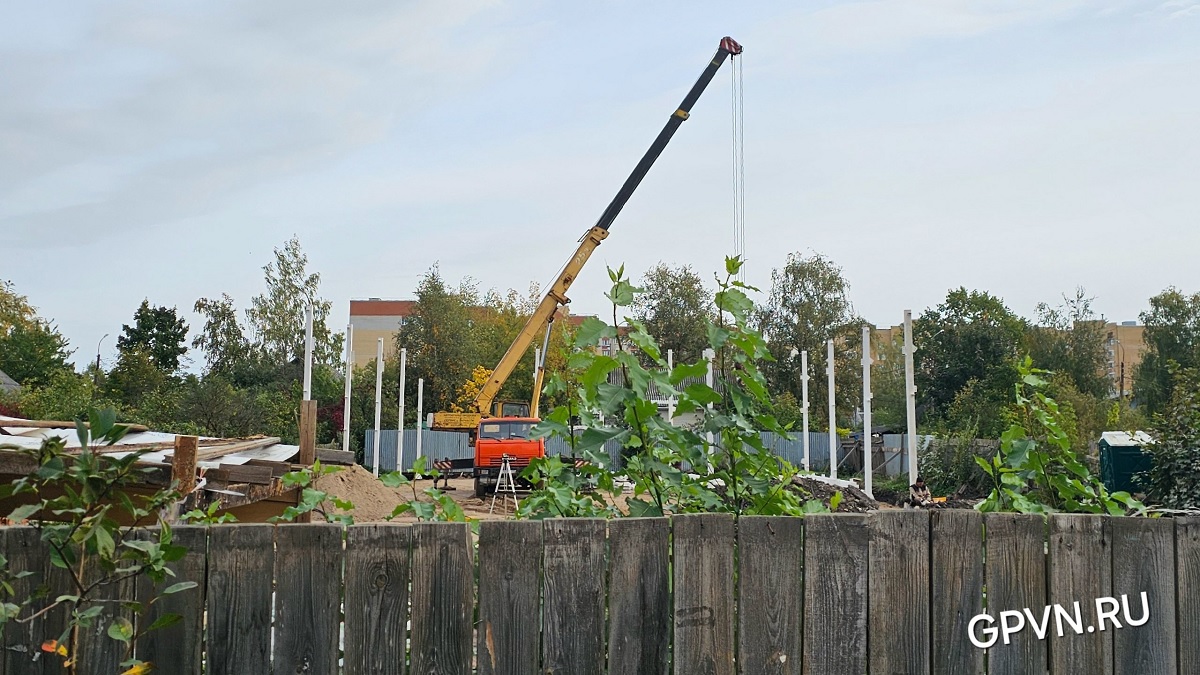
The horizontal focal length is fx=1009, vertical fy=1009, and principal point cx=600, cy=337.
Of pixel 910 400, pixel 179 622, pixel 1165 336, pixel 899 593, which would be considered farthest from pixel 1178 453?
pixel 1165 336

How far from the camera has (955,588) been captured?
3168 millimetres

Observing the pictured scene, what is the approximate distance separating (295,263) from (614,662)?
56293mm

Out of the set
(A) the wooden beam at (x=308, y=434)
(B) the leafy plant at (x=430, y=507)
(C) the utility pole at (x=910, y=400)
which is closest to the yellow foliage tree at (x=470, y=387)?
(C) the utility pole at (x=910, y=400)

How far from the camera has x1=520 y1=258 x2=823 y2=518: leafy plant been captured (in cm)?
335

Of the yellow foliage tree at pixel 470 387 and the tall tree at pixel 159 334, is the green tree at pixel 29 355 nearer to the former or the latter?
the tall tree at pixel 159 334

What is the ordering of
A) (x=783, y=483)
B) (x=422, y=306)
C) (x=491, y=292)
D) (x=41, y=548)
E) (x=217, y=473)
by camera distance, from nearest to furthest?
(x=41, y=548)
(x=783, y=483)
(x=217, y=473)
(x=422, y=306)
(x=491, y=292)

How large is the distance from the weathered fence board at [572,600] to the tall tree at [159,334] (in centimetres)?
6258

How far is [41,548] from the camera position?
2.80 metres

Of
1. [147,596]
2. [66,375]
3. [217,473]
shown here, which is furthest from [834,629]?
[66,375]

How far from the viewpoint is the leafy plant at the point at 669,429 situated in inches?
132

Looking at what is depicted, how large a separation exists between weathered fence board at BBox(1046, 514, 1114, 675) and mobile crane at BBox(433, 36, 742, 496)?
942 inches

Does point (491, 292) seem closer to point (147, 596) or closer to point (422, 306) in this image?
point (422, 306)

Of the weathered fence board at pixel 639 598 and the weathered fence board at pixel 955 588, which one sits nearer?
the weathered fence board at pixel 639 598

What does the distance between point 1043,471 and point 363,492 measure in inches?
659
